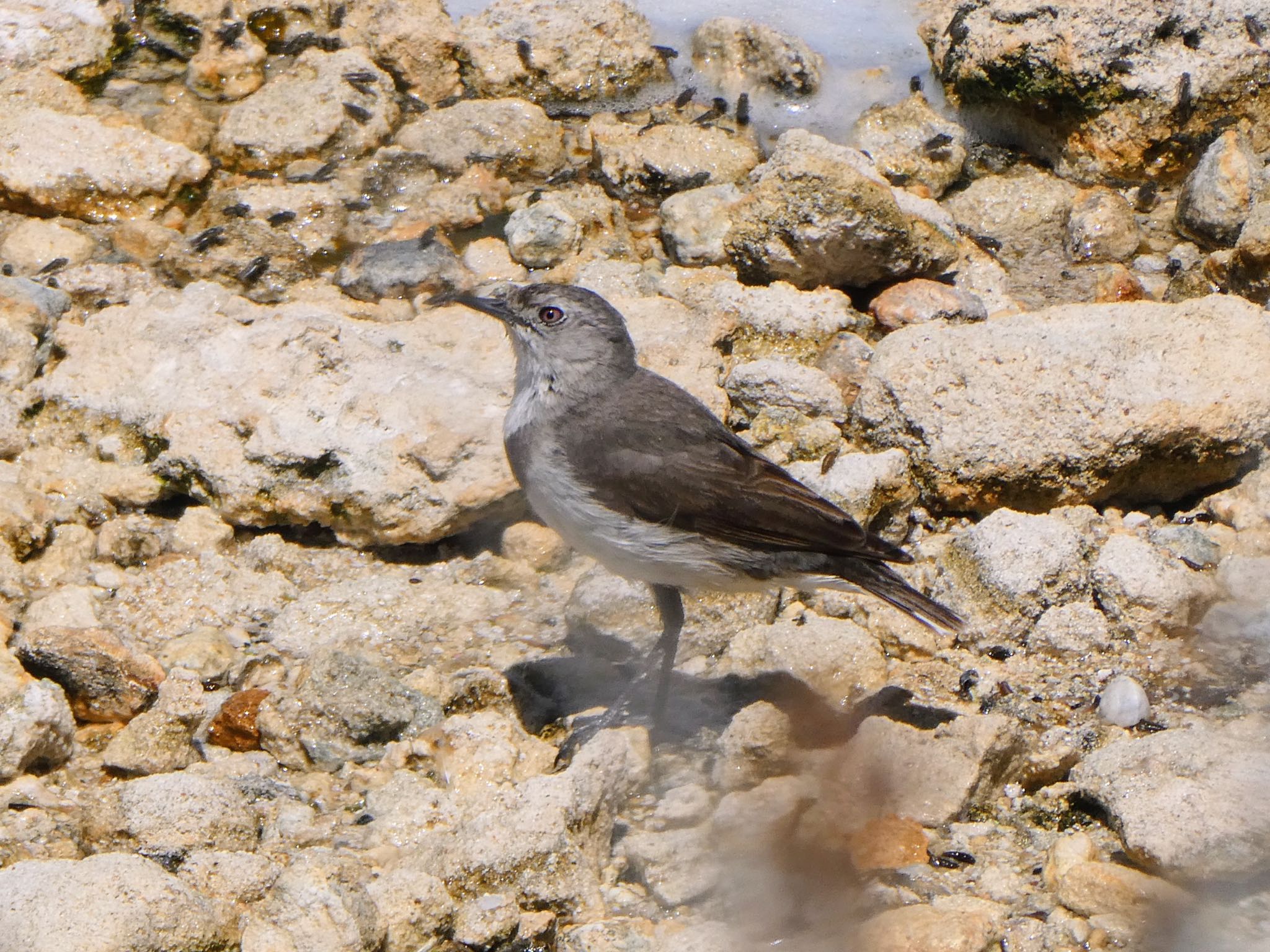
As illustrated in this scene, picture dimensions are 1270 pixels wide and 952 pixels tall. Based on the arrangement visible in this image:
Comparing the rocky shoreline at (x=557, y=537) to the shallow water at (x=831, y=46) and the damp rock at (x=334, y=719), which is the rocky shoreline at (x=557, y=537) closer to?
the damp rock at (x=334, y=719)

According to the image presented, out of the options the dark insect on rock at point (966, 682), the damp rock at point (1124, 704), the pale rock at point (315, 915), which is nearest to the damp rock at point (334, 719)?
the pale rock at point (315, 915)

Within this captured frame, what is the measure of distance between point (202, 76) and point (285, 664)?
15.4 feet

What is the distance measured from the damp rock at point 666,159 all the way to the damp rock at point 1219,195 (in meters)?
2.49

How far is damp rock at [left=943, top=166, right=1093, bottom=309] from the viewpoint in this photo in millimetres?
8172

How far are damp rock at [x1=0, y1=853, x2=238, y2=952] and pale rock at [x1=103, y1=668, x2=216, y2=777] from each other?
2.79 feet

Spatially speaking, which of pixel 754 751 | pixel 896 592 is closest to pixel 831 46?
pixel 896 592

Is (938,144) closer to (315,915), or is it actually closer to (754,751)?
(754,751)

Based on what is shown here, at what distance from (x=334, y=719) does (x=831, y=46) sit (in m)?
6.56

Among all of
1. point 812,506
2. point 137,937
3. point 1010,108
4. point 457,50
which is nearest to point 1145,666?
point 812,506

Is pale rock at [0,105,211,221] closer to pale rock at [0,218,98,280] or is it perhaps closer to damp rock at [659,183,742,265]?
pale rock at [0,218,98,280]

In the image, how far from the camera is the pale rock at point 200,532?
6422 millimetres

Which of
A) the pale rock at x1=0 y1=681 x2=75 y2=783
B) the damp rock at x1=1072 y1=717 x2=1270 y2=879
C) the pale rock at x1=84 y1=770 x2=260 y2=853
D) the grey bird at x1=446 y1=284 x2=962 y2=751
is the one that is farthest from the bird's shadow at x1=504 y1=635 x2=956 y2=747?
the pale rock at x1=0 y1=681 x2=75 y2=783

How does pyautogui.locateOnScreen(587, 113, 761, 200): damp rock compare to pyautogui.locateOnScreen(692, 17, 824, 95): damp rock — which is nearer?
pyautogui.locateOnScreen(587, 113, 761, 200): damp rock

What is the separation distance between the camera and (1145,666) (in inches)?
231
